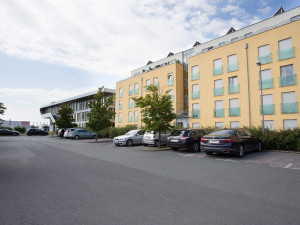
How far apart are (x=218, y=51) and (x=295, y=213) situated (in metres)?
22.2

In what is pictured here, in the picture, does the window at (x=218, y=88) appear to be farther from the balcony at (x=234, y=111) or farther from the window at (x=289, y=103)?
A: the window at (x=289, y=103)

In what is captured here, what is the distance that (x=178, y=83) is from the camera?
28094mm

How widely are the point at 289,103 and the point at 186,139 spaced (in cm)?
1112

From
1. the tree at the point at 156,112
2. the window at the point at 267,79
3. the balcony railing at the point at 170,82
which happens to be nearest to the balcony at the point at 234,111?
the window at the point at 267,79

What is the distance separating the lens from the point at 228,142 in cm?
995

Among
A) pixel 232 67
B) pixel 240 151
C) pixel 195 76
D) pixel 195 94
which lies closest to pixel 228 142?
pixel 240 151

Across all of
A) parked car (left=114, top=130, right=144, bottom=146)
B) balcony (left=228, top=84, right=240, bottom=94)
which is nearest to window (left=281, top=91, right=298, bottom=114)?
balcony (left=228, top=84, right=240, bottom=94)

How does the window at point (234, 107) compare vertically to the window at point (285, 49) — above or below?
below

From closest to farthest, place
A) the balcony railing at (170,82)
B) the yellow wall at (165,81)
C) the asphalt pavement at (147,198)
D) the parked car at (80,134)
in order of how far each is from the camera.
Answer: the asphalt pavement at (147,198)
the yellow wall at (165,81)
the balcony railing at (170,82)
the parked car at (80,134)

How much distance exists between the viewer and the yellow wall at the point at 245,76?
17778 mm

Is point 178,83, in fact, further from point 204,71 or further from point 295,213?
point 295,213

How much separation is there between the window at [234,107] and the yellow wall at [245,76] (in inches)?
12.7

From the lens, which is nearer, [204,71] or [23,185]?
[23,185]

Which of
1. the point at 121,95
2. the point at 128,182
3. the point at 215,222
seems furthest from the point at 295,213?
the point at 121,95
